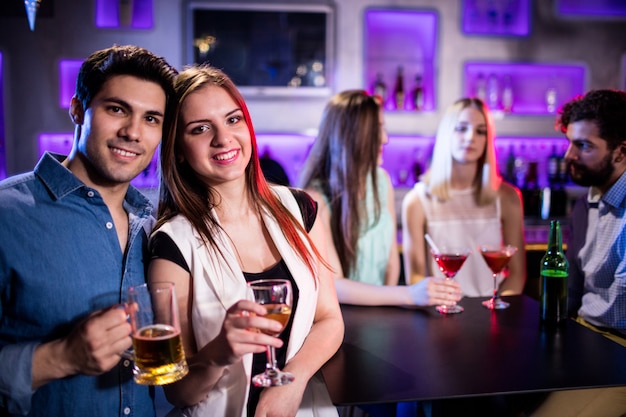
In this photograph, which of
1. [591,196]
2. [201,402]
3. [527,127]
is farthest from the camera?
[527,127]

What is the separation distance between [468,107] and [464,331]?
1.54 meters

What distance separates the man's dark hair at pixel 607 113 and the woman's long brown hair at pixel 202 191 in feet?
4.85

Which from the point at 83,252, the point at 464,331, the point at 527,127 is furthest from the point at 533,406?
the point at 527,127

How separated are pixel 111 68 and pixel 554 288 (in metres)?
1.54

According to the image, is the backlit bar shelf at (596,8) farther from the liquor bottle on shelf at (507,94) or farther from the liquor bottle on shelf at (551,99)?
the liquor bottle on shelf at (507,94)

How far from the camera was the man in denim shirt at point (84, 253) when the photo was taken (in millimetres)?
1197

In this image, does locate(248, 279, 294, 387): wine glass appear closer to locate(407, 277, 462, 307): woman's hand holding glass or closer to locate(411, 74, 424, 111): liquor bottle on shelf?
locate(407, 277, 462, 307): woman's hand holding glass

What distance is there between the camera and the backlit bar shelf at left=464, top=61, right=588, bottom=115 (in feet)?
14.9

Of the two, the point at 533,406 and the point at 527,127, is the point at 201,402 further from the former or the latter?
the point at 527,127

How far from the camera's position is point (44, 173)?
4.43 ft

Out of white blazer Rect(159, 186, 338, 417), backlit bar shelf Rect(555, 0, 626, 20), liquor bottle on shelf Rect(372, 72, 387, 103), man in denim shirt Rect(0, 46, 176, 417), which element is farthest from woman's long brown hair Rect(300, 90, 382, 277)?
backlit bar shelf Rect(555, 0, 626, 20)

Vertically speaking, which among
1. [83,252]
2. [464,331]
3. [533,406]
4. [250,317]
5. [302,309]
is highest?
[83,252]

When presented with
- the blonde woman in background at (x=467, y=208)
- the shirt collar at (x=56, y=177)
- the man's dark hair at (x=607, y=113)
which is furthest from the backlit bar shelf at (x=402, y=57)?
the shirt collar at (x=56, y=177)

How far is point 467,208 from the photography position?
2.83m
